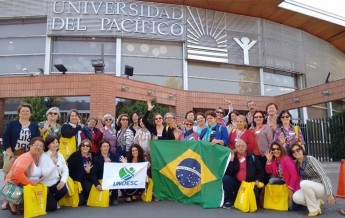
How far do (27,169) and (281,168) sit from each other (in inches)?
175

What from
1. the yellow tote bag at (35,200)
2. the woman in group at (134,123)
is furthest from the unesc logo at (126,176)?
the yellow tote bag at (35,200)

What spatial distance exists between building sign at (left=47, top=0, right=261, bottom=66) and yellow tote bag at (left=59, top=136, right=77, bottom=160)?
41.1 feet

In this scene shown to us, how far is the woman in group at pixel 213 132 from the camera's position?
654 centimetres

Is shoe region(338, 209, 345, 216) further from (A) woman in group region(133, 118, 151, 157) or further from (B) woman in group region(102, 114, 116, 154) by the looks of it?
(B) woman in group region(102, 114, 116, 154)

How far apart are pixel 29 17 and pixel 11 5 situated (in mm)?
1302

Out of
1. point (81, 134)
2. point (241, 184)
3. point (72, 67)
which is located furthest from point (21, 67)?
point (241, 184)

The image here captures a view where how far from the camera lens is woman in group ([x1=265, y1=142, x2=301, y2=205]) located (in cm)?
564

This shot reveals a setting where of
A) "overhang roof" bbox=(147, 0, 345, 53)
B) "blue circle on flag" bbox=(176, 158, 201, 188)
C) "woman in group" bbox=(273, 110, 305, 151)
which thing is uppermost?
"overhang roof" bbox=(147, 0, 345, 53)

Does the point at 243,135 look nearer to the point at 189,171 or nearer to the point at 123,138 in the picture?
the point at 189,171

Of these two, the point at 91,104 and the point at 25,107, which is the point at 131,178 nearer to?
the point at 25,107

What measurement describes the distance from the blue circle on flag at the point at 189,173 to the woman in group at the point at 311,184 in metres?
1.85

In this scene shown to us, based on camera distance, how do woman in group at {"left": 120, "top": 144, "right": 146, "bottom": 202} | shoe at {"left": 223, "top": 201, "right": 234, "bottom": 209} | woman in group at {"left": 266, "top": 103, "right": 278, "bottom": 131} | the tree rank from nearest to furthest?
shoe at {"left": 223, "top": 201, "right": 234, "bottom": 209}, woman in group at {"left": 266, "top": 103, "right": 278, "bottom": 131}, woman in group at {"left": 120, "top": 144, "right": 146, "bottom": 202}, the tree

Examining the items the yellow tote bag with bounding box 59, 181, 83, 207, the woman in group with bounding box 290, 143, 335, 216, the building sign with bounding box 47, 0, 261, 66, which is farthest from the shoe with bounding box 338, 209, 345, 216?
the building sign with bounding box 47, 0, 261, 66

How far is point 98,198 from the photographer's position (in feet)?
20.4
